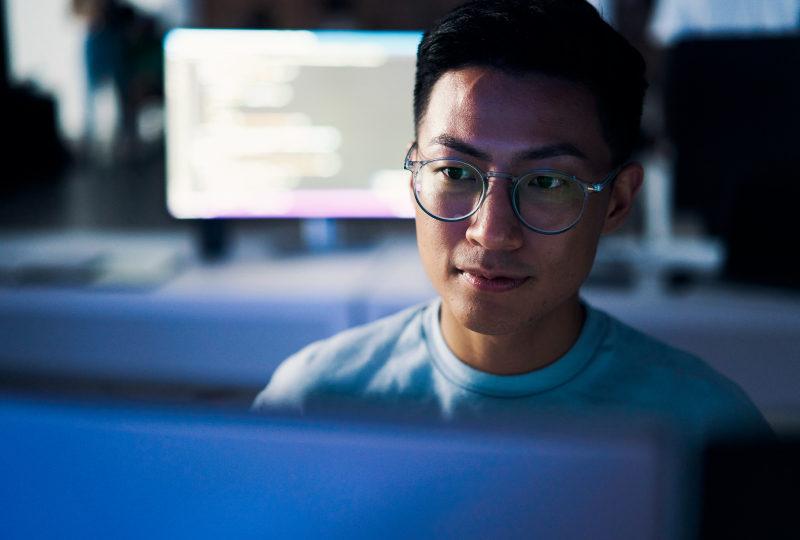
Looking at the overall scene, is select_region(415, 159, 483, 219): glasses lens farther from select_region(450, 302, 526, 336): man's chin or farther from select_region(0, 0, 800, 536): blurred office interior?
select_region(0, 0, 800, 536): blurred office interior

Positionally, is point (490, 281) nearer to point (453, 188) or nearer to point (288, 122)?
point (453, 188)

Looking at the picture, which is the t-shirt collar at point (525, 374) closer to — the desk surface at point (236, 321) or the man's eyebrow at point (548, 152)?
the man's eyebrow at point (548, 152)

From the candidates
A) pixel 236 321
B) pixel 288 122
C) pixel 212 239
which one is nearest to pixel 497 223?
pixel 236 321

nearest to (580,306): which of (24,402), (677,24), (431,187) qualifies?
(431,187)

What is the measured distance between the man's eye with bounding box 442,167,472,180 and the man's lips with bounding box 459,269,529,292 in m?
0.10

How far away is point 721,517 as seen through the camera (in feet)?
1.06

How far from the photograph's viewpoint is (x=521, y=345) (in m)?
0.75

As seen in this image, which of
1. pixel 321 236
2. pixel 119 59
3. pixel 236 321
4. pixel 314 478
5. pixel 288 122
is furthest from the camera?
pixel 119 59

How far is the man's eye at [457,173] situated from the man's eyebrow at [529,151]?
0.02 metres

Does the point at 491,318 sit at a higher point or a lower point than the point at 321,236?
higher

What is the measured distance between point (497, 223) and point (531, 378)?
0.64ft

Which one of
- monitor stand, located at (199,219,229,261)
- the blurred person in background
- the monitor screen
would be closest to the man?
the monitor screen

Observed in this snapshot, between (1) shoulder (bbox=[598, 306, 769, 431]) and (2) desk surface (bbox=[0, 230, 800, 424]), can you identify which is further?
(2) desk surface (bbox=[0, 230, 800, 424])

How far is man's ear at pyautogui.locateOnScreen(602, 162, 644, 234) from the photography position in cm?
75
